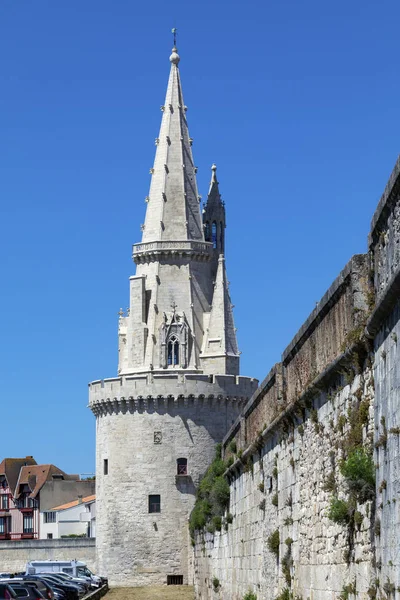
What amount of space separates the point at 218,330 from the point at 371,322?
4731 cm

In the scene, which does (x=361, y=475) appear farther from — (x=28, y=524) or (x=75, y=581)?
(x=28, y=524)

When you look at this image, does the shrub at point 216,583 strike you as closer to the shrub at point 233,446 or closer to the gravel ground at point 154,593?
the shrub at point 233,446

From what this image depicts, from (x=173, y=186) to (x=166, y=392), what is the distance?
10312 millimetres

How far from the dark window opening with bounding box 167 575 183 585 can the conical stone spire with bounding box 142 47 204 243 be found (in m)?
15.7

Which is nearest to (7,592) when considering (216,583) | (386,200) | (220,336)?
(216,583)

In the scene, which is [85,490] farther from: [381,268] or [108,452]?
[381,268]

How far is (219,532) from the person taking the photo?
3488cm

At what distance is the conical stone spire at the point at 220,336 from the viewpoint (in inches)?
A: 2363

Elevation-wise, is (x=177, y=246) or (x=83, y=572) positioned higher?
(x=177, y=246)

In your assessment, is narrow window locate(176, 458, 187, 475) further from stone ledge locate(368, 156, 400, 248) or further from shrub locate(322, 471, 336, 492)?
stone ledge locate(368, 156, 400, 248)

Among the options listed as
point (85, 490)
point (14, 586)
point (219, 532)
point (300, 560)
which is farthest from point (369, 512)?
point (85, 490)

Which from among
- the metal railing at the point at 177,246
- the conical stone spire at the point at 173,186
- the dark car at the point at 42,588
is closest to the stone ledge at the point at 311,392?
the dark car at the point at 42,588

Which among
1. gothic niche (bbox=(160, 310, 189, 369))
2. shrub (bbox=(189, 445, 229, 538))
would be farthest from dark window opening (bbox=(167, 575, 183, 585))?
shrub (bbox=(189, 445, 229, 538))

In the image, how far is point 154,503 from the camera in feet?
185
